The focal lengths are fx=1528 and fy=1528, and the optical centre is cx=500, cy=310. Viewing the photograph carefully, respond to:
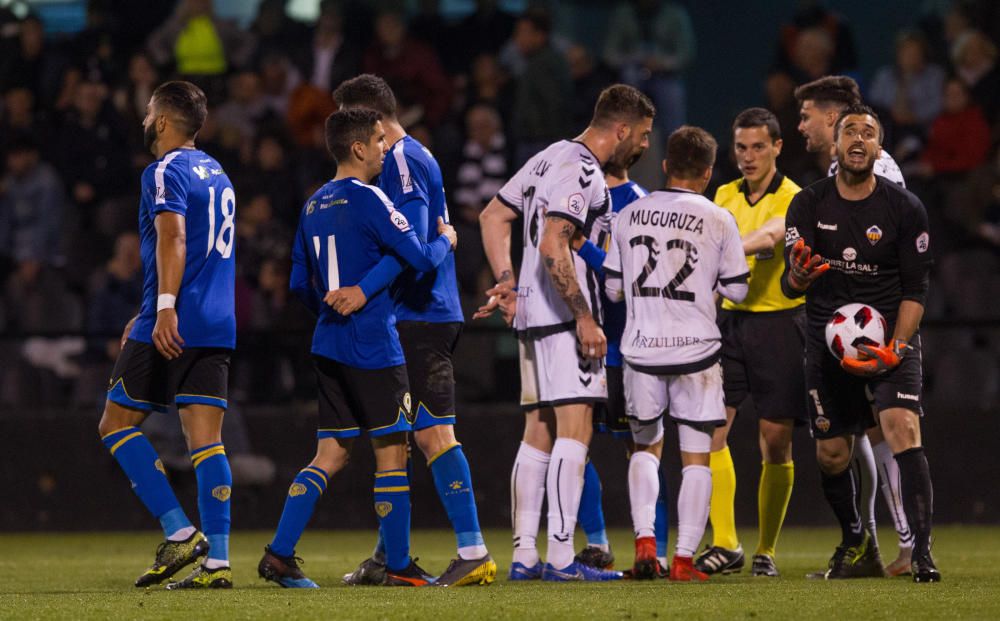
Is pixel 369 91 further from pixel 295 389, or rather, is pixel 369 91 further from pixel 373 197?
pixel 295 389

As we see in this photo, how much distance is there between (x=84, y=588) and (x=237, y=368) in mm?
5239

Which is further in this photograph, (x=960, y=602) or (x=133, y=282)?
(x=133, y=282)

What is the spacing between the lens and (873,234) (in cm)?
705

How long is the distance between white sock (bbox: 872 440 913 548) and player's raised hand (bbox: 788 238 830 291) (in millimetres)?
1230

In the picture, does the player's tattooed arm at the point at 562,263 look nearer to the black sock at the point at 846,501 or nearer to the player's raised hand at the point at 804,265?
the player's raised hand at the point at 804,265

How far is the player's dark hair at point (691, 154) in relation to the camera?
24.1ft

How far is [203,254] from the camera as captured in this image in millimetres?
6887

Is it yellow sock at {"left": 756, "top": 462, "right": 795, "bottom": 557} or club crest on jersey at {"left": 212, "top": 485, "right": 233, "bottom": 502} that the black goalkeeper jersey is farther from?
club crest on jersey at {"left": 212, "top": 485, "right": 233, "bottom": 502}

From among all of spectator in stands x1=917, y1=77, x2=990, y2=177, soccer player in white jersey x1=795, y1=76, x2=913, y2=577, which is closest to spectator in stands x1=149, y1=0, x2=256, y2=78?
spectator in stands x1=917, y1=77, x2=990, y2=177

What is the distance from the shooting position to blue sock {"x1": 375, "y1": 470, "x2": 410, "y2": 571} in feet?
22.5

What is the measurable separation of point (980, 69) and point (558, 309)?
788 cm

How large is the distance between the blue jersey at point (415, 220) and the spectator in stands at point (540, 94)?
6.87 meters

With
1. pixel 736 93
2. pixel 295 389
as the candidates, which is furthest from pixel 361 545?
pixel 736 93

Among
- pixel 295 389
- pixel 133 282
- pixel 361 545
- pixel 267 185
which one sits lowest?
pixel 361 545
